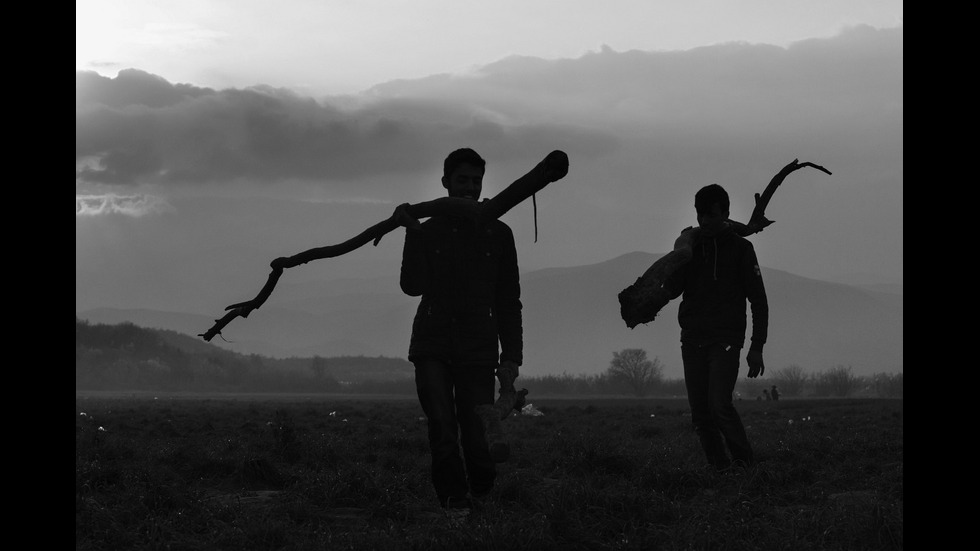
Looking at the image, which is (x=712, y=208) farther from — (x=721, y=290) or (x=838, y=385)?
(x=838, y=385)

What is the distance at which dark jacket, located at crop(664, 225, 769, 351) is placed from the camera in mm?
8328

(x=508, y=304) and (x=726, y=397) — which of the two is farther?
(x=726, y=397)

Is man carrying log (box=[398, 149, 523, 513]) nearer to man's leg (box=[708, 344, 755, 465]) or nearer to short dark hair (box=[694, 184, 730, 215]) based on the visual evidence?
man's leg (box=[708, 344, 755, 465])

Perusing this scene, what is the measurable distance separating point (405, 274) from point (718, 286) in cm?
309

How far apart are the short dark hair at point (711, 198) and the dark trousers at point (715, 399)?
1243 mm

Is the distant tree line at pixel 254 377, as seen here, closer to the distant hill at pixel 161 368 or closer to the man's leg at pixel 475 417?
the distant hill at pixel 161 368

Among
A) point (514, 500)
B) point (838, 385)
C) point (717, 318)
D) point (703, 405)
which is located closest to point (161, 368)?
point (838, 385)

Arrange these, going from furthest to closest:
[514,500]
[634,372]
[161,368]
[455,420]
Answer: [161,368] → [634,372] → [514,500] → [455,420]

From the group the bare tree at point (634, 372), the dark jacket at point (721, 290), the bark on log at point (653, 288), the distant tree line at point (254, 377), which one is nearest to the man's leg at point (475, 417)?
the bark on log at point (653, 288)

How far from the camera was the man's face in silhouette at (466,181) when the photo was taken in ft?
22.6

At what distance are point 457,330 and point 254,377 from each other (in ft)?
361

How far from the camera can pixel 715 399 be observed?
8297 mm

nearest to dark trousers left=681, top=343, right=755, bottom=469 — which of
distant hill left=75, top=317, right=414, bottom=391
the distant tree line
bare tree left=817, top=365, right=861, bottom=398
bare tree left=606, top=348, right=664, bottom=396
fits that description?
bare tree left=817, top=365, right=861, bottom=398
